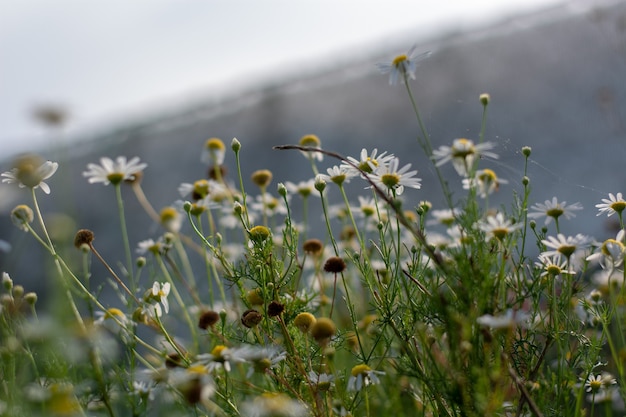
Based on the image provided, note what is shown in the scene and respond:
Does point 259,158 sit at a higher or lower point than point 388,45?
lower

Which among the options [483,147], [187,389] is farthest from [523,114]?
[187,389]

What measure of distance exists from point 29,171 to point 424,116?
1.59 m

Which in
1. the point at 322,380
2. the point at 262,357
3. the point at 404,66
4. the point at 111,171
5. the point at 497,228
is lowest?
the point at 322,380

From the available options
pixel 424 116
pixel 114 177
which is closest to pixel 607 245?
pixel 114 177

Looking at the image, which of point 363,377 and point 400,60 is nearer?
point 363,377

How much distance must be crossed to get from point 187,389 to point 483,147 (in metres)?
0.59

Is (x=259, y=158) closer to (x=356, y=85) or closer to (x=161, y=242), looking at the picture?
(x=356, y=85)

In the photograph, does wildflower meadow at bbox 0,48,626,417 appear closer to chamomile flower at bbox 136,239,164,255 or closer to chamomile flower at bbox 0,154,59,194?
chamomile flower at bbox 0,154,59,194

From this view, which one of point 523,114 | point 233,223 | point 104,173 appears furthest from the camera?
point 523,114

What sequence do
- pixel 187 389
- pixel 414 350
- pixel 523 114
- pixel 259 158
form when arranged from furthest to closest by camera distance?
pixel 259 158 → pixel 523 114 → pixel 414 350 → pixel 187 389

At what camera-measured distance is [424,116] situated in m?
2.62

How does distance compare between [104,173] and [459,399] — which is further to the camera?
[104,173]

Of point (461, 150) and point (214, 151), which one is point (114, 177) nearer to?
point (214, 151)

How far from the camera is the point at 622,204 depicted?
4.55 feet
